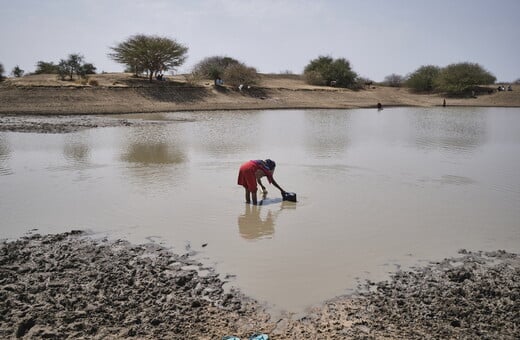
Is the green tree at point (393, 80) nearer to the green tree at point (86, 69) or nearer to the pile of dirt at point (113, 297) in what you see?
the green tree at point (86, 69)

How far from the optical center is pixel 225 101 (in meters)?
37.5

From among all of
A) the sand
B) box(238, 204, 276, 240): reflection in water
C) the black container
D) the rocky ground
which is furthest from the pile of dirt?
the rocky ground

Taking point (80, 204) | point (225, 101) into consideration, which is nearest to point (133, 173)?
point (80, 204)

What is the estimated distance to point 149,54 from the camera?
135ft

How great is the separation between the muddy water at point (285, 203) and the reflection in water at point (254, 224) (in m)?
0.02

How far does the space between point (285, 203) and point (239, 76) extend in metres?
35.7

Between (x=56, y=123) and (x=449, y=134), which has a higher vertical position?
(x=56, y=123)

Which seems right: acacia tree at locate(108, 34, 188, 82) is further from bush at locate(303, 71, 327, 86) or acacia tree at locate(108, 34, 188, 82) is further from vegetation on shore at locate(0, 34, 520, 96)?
bush at locate(303, 71, 327, 86)

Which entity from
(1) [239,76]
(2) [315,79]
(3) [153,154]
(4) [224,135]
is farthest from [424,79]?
(3) [153,154]

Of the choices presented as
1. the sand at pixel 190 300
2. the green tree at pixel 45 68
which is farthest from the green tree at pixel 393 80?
the sand at pixel 190 300

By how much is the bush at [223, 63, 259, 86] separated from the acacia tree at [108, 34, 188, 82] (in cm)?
477

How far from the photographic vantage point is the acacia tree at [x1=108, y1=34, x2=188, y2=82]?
41.1 m

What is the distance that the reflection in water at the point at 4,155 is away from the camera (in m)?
11.7

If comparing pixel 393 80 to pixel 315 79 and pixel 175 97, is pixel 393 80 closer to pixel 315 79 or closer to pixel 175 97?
pixel 315 79
